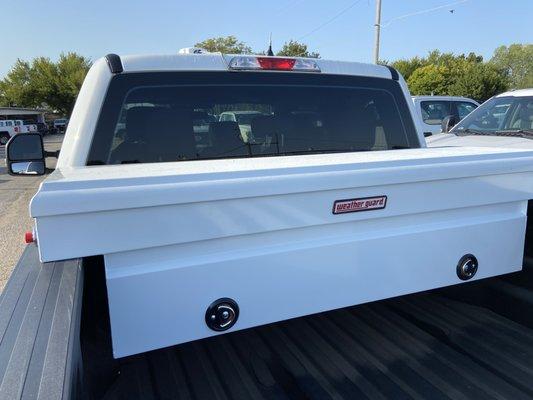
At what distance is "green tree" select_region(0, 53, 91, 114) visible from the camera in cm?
6178

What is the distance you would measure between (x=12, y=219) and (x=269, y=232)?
9.33m

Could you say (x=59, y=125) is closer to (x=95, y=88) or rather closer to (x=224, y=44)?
(x=224, y=44)

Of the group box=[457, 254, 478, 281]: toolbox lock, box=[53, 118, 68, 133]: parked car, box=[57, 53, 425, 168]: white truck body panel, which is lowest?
box=[53, 118, 68, 133]: parked car

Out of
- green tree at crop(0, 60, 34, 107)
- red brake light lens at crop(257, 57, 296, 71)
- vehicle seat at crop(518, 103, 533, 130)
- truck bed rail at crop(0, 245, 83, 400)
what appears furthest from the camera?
green tree at crop(0, 60, 34, 107)

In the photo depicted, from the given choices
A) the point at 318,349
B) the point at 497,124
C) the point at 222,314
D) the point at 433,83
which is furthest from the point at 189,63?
the point at 433,83

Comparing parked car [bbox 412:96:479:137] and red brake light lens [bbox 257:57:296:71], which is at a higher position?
red brake light lens [bbox 257:57:296:71]

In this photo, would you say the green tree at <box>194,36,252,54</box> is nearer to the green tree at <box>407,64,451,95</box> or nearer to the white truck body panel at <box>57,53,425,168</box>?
the green tree at <box>407,64,451,95</box>

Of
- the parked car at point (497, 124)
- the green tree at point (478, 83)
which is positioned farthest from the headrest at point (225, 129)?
the green tree at point (478, 83)

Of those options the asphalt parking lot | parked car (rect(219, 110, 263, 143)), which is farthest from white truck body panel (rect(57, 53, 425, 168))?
the asphalt parking lot

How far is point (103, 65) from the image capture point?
248cm

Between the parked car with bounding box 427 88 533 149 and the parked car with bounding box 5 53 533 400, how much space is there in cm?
321

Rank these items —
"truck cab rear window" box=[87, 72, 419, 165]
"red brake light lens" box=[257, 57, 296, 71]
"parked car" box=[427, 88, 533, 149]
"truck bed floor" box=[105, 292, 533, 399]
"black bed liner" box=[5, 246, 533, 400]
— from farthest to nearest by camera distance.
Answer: "parked car" box=[427, 88, 533, 149] < "red brake light lens" box=[257, 57, 296, 71] < "truck cab rear window" box=[87, 72, 419, 165] < "truck bed floor" box=[105, 292, 533, 399] < "black bed liner" box=[5, 246, 533, 400]

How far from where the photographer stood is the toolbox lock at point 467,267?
86.7 inches

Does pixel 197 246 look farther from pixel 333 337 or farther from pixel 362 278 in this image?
pixel 333 337
